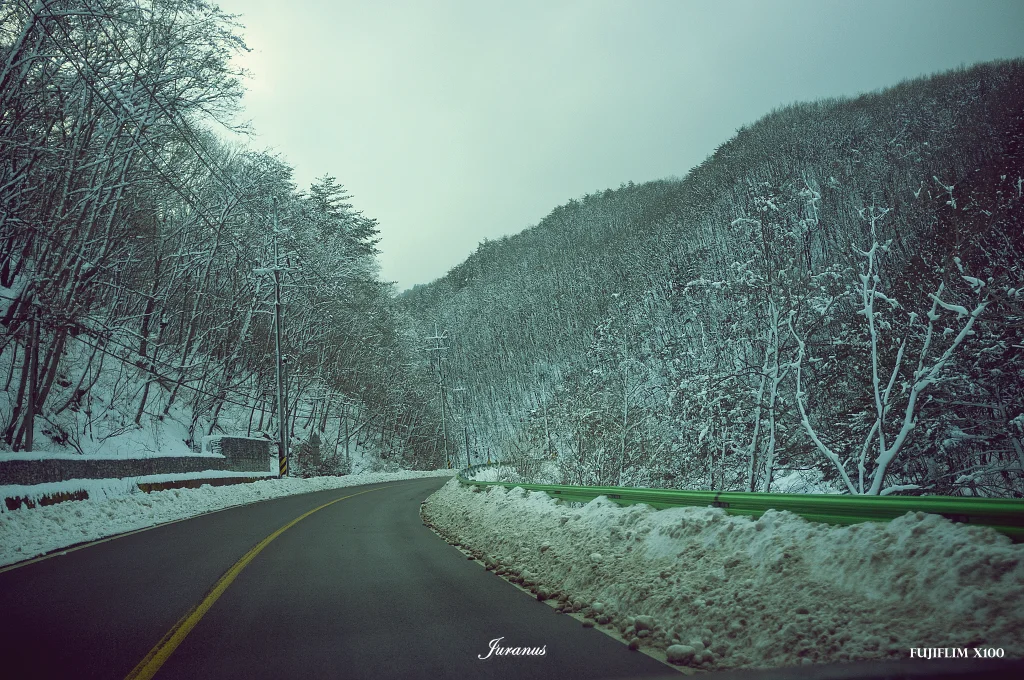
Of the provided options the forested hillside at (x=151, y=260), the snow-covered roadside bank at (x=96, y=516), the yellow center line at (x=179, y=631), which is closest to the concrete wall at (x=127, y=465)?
the snow-covered roadside bank at (x=96, y=516)

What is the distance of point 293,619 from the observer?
20.0 feet

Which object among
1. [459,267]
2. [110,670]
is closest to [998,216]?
[110,670]

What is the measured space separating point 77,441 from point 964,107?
33.7 metres

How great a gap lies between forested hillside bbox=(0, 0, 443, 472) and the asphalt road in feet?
35.2

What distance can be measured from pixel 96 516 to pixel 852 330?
19.0 m

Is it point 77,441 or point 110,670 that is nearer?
point 110,670

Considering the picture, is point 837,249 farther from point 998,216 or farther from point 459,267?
point 459,267

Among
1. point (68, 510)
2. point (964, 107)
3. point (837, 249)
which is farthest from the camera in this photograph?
point (837, 249)

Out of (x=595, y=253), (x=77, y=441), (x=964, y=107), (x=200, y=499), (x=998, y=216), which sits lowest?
(x=200, y=499)

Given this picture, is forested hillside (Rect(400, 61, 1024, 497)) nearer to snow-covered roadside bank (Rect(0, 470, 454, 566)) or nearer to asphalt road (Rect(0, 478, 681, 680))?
asphalt road (Rect(0, 478, 681, 680))

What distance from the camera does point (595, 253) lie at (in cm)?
8762

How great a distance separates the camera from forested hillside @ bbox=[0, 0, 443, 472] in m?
20.6

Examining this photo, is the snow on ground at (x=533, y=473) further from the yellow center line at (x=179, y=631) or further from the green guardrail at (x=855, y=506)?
the green guardrail at (x=855, y=506)

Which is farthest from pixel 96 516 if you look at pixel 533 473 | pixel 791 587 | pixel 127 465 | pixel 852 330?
pixel 852 330
